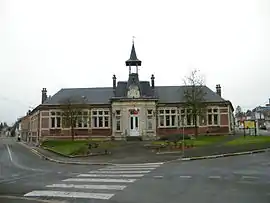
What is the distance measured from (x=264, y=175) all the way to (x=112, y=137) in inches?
1719

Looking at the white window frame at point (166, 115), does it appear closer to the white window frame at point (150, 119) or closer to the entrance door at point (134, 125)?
the white window frame at point (150, 119)

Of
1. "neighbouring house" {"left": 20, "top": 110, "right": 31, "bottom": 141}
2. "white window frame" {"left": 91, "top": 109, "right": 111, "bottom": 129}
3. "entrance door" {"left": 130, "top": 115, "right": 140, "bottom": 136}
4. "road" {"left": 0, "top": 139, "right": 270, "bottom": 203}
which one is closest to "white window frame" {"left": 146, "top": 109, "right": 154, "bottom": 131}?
"entrance door" {"left": 130, "top": 115, "right": 140, "bottom": 136}

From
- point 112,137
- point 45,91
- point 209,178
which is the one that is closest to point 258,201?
point 209,178

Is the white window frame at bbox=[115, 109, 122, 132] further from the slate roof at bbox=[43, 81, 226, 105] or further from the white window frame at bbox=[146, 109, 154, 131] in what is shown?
the white window frame at bbox=[146, 109, 154, 131]

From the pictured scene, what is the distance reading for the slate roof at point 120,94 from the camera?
6047 cm

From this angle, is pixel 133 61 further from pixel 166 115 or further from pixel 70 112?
pixel 70 112

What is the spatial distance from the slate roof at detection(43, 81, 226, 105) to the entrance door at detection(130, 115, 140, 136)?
3632mm

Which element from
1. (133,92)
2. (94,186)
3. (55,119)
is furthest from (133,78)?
(94,186)

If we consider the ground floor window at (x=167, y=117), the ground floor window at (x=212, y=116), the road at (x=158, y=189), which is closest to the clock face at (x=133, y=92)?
the ground floor window at (x=167, y=117)

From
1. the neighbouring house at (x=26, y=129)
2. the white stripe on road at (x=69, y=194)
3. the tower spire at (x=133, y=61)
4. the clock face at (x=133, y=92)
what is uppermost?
the tower spire at (x=133, y=61)

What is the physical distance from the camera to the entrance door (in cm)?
5828

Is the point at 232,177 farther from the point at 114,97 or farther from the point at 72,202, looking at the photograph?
the point at 114,97

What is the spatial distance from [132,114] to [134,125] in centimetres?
178

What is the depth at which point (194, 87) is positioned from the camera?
175 feet
